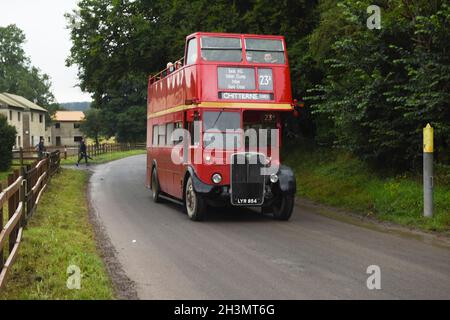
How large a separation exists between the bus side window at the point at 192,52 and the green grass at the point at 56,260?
4.41m

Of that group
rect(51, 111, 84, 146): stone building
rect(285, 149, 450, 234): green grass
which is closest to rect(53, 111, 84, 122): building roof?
rect(51, 111, 84, 146): stone building

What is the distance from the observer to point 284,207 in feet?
45.6

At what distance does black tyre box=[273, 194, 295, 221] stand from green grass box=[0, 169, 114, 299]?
4256mm

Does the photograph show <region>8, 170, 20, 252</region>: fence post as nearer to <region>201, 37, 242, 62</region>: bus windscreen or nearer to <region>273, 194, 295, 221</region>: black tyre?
<region>201, 37, 242, 62</region>: bus windscreen

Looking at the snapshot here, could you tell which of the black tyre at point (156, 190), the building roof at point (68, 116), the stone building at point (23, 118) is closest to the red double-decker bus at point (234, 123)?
the black tyre at point (156, 190)

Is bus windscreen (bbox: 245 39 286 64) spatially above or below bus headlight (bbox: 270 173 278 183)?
above

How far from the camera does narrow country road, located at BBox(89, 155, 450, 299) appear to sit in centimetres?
722

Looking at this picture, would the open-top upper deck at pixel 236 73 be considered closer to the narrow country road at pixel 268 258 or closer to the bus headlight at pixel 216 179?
the bus headlight at pixel 216 179

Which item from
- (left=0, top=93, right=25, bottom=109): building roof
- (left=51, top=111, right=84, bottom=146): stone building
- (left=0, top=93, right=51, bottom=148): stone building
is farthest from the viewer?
(left=51, top=111, right=84, bottom=146): stone building

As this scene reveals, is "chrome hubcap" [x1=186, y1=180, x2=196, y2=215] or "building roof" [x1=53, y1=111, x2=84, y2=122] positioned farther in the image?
"building roof" [x1=53, y1=111, x2=84, y2=122]

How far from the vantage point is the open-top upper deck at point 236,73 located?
14.0 metres

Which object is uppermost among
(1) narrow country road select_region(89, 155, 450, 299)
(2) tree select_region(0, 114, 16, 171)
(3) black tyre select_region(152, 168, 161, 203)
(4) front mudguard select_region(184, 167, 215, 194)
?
(2) tree select_region(0, 114, 16, 171)
